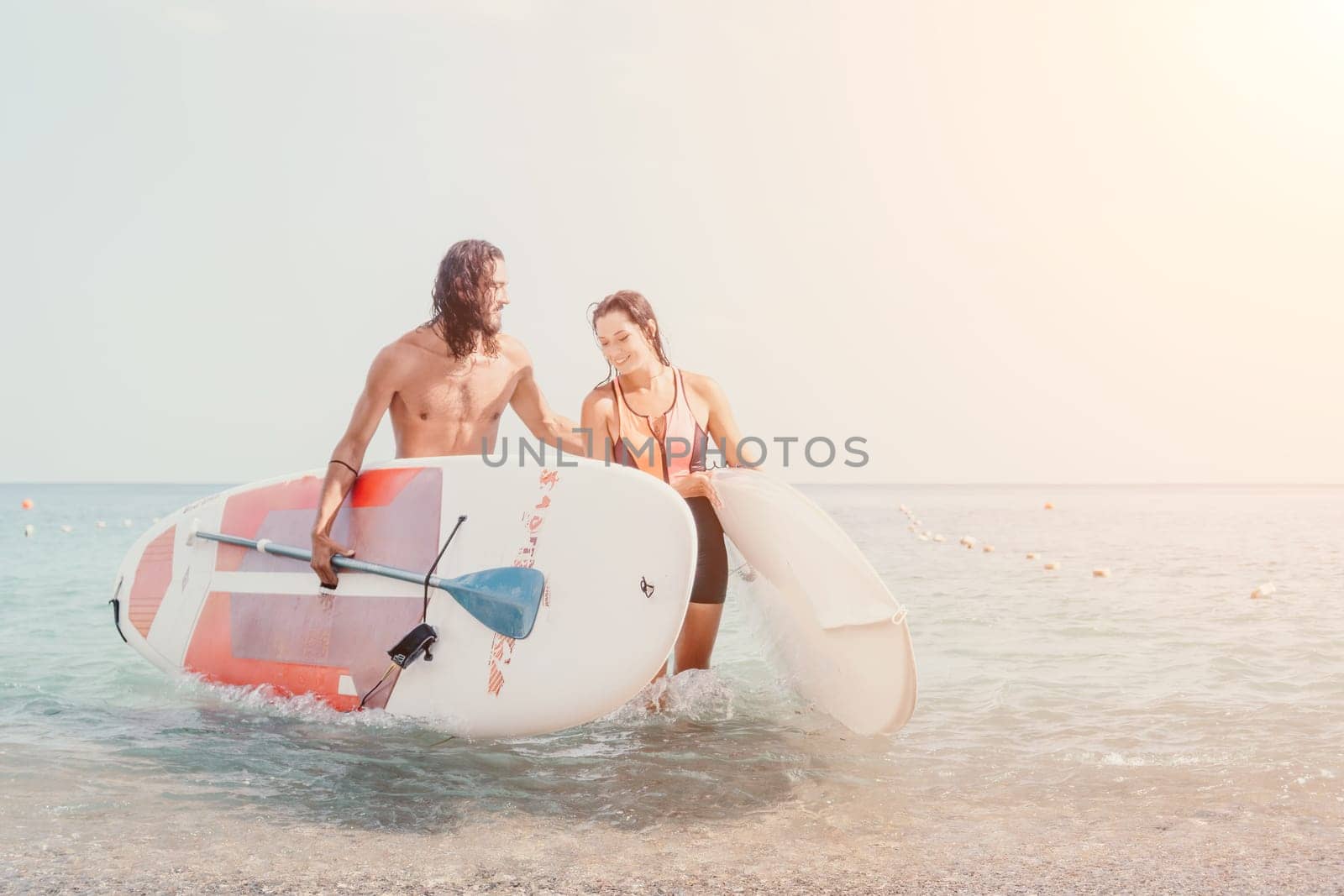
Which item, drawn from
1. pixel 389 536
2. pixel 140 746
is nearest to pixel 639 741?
pixel 389 536

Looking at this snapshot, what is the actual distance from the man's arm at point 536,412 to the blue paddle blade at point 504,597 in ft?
2.86

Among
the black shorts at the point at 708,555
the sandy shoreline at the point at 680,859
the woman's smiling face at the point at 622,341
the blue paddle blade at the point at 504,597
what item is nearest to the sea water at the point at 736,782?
the sandy shoreline at the point at 680,859

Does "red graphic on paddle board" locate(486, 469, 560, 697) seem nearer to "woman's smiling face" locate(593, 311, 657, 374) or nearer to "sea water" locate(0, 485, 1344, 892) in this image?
"sea water" locate(0, 485, 1344, 892)

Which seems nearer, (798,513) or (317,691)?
(798,513)

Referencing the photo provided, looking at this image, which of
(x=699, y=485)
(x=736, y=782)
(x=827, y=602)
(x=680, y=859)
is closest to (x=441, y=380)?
(x=699, y=485)

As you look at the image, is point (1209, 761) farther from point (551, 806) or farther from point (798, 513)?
point (551, 806)

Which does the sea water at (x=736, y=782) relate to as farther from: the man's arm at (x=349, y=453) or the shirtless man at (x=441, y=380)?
the shirtless man at (x=441, y=380)

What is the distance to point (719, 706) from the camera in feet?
13.1

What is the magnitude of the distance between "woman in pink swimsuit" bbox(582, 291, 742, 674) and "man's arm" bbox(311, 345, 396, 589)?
0.77m

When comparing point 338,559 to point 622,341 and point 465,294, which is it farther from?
point 622,341

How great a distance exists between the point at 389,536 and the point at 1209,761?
2775mm

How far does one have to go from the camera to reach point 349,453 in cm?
378

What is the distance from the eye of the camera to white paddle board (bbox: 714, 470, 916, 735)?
128 inches

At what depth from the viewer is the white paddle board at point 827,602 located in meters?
3.26
